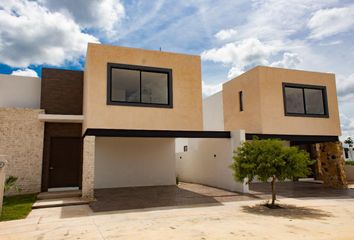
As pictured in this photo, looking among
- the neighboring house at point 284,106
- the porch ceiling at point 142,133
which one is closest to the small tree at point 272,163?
the porch ceiling at point 142,133

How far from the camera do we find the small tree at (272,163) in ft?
31.8

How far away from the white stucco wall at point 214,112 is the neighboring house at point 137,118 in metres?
1.98

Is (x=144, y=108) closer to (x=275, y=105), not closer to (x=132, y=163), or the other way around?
(x=132, y=163)

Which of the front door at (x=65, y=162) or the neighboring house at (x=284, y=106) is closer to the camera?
the front door at (x=65, y=162)

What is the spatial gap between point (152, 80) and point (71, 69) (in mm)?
5415

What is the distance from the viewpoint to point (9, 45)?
1265 centimetres

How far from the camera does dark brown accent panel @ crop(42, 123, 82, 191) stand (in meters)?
14.2

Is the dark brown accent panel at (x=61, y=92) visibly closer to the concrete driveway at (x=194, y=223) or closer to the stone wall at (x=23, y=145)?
the stone wall at (x=23, y=145)

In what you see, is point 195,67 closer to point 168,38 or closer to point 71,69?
point 168,38

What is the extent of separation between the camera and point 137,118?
12.0 meters

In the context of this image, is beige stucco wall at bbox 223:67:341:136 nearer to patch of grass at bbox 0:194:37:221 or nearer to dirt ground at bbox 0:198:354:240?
dirt ground at bbox 0:198:354:240

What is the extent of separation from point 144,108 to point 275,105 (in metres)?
7.25

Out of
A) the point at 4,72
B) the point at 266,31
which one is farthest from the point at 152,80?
the point at 4,72

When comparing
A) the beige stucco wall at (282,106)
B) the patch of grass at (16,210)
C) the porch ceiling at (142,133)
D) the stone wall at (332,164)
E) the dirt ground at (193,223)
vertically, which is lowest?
the dirt ground at (193,223)
